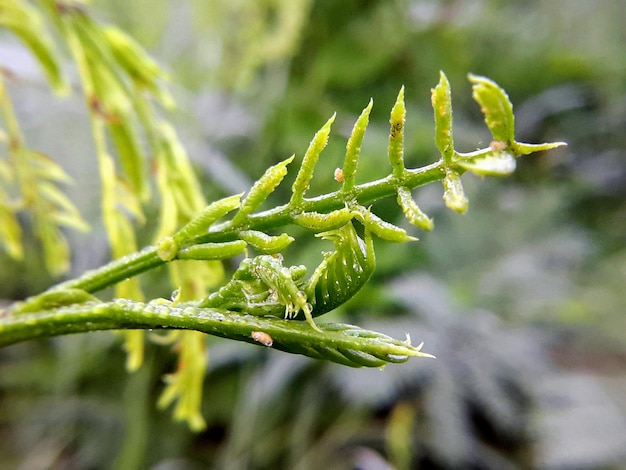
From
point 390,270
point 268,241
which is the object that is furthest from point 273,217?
point 390,270

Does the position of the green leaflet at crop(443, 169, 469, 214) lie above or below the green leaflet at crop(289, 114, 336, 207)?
below

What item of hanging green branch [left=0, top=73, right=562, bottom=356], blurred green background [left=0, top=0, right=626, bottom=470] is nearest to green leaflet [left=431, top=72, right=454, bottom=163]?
hanging green branch [left=0, top=73, right=562, bottom=356]

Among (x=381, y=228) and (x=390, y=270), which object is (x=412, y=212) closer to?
(x=381, y=228)

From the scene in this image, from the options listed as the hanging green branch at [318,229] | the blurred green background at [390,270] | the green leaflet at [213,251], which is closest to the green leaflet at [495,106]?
the hanging green branch at [318,229]

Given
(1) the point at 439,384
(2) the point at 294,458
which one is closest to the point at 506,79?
(1) the point at 439,384

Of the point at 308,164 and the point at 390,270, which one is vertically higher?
the point at 390,270

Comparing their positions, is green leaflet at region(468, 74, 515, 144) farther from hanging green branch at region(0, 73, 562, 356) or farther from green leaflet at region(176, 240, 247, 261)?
green leaflet at region(176, 240, 247, 261)

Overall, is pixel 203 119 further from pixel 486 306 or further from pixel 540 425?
pixel 540 425
